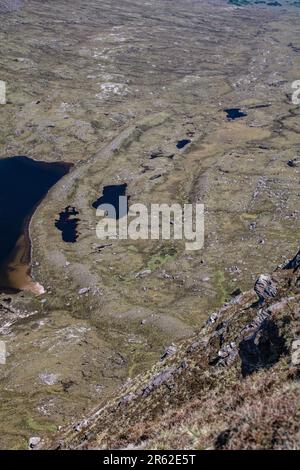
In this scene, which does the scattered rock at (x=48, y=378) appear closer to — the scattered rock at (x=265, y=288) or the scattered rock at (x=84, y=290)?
the scattered rock at (x=84, y=290)

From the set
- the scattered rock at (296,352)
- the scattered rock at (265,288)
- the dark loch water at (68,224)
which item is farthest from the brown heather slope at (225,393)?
the dark loch water at (68,224)

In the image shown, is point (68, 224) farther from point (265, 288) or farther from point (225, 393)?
point (225, 393)

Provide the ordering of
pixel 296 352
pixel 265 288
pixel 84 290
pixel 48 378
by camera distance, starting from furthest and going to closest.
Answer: pixel 84 290 < pixel 48 378 < pixel 265 288 < pixel 296 352

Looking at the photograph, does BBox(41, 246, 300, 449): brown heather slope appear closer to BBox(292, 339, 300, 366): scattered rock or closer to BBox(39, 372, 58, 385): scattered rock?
BBox(292, 339, 300, 366): scattered rock

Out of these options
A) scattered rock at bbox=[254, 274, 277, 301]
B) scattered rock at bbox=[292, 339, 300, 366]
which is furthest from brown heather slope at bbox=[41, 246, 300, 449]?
scattered rock at bbox=[254, 274, 277, 301]

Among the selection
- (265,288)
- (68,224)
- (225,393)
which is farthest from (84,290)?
(225,393)
